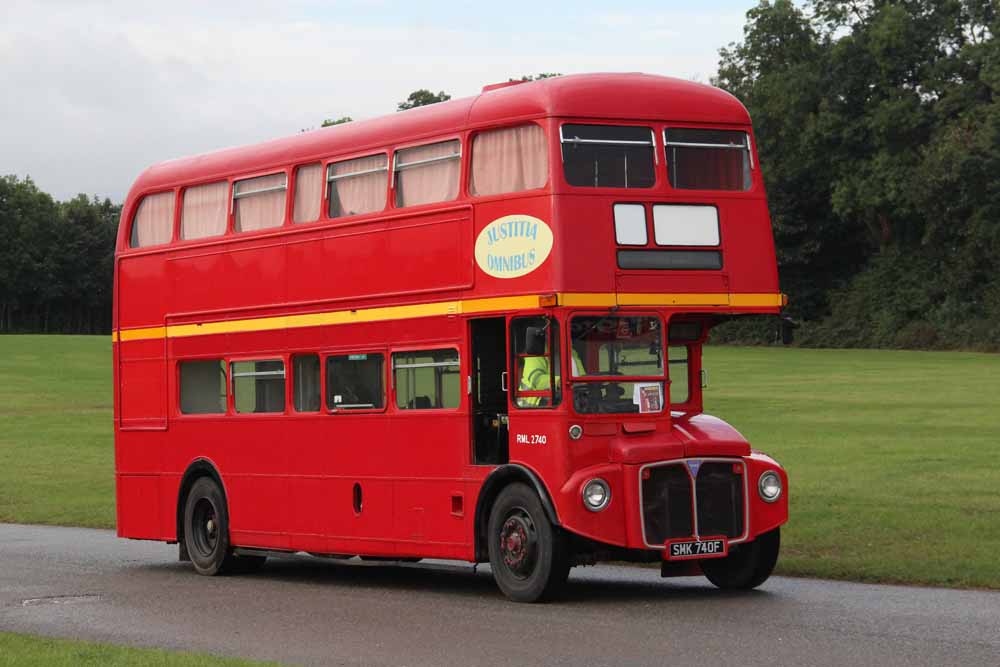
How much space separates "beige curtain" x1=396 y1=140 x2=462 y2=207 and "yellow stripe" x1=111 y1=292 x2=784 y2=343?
970 mm

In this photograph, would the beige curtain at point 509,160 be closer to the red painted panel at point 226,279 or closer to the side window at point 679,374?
the side window at point 679,374

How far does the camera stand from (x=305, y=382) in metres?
18.3

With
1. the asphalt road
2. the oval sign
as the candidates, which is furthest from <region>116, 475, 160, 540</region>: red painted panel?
the oval sign

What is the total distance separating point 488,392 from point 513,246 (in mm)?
1493

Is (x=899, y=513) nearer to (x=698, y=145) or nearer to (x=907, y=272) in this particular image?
(x=698, y=145)

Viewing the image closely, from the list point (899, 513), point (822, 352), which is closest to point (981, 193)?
point (822, 352)

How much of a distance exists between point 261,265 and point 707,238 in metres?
5.46

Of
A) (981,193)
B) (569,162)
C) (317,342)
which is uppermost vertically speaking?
(981,193)

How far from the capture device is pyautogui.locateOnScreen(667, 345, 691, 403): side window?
15570 millimetres

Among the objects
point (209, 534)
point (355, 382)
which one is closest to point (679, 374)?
point (355, 382)

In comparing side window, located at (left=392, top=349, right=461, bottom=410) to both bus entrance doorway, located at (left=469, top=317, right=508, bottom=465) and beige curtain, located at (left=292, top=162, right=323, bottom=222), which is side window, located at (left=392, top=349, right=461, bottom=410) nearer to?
bus entrance doorway, located at (left=469, top=317, right=508, bottom=465)

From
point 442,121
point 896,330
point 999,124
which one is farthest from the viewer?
point 896,330

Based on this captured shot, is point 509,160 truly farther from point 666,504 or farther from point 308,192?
point 308,192

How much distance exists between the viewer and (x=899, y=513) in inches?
834
